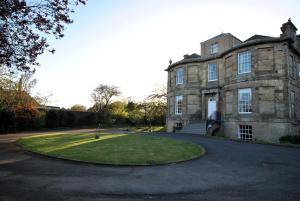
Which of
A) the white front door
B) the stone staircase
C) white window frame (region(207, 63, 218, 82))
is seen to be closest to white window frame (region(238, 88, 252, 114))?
the white front door

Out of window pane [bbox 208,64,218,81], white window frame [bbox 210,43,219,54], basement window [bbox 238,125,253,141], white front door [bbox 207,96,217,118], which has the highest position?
white window frame [bbox 210,43,219,54]

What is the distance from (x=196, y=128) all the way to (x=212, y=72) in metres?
7.16

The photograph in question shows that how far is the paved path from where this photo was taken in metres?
7.09

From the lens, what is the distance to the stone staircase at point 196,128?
26.9m

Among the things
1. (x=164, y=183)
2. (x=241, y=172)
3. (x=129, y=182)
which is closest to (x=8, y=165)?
(x=129, y=182)

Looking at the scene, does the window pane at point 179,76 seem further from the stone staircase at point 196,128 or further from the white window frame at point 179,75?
the stone staircase at point 196,128

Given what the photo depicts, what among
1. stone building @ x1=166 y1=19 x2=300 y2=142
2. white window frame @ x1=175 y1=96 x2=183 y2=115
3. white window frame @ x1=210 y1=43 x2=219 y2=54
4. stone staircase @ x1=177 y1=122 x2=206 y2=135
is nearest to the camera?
stone building @ x1=166 y1=19 x2=300 y2=142

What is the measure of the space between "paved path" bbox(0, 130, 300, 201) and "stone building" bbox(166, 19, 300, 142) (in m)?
11.2

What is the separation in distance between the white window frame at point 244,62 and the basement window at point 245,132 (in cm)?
537

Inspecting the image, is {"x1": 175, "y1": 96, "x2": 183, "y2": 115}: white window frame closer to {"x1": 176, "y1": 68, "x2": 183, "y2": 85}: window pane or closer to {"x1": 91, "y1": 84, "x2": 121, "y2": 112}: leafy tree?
{"x1": 176, "y1": 68, "x2": 183, "y2": 85}: window pane

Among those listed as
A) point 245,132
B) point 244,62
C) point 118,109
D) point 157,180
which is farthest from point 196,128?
point 118,109

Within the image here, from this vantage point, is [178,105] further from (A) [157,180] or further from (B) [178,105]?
(A) [157,180]

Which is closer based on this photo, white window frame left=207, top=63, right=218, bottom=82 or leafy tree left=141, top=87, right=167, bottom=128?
white window frame left=207, top=63, right=218, bottom=82

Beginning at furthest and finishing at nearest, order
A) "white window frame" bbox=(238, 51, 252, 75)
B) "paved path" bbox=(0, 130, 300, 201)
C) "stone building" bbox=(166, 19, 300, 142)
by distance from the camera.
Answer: "white window frame" bbox=(238, 51, 252, 75) < "stone building" bbox=(166, 19, 300, 142) < "paved path" bbox=(0, 130, 300, 201)
